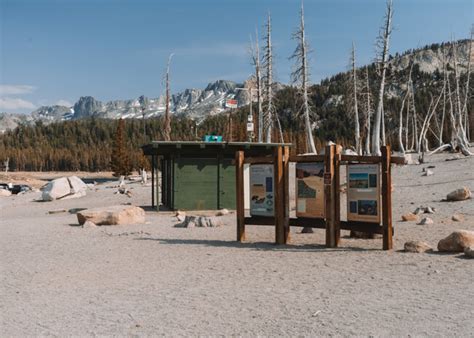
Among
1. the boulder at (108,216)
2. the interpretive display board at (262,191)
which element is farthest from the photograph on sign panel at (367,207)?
the boulder at (108,216)

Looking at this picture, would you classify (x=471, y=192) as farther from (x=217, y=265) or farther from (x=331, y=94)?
(x=331, y=94)

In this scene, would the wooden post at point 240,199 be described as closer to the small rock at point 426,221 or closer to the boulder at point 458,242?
the boulder at point 458,242

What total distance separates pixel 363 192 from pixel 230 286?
15.0 feet

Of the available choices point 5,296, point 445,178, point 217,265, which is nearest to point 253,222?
point 217,265

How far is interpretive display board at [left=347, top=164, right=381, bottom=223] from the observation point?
10.7 meters

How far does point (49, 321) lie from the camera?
5957 mm

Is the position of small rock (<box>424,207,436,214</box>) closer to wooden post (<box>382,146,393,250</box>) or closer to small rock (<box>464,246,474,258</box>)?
wooden post (<box>382,146,393,250</box>)

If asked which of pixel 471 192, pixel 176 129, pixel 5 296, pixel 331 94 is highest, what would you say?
pixel 331 94

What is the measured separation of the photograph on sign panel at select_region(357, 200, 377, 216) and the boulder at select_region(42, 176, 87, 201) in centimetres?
2409

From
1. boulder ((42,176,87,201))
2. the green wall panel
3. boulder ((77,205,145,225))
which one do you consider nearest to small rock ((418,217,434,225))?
boulder ((77,205,145,225))

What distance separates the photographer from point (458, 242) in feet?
32.0

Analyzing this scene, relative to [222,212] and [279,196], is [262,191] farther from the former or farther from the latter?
[222,212]

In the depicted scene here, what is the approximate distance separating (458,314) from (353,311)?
3.94 ft

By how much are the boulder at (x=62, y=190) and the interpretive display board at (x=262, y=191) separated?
21.7 m
